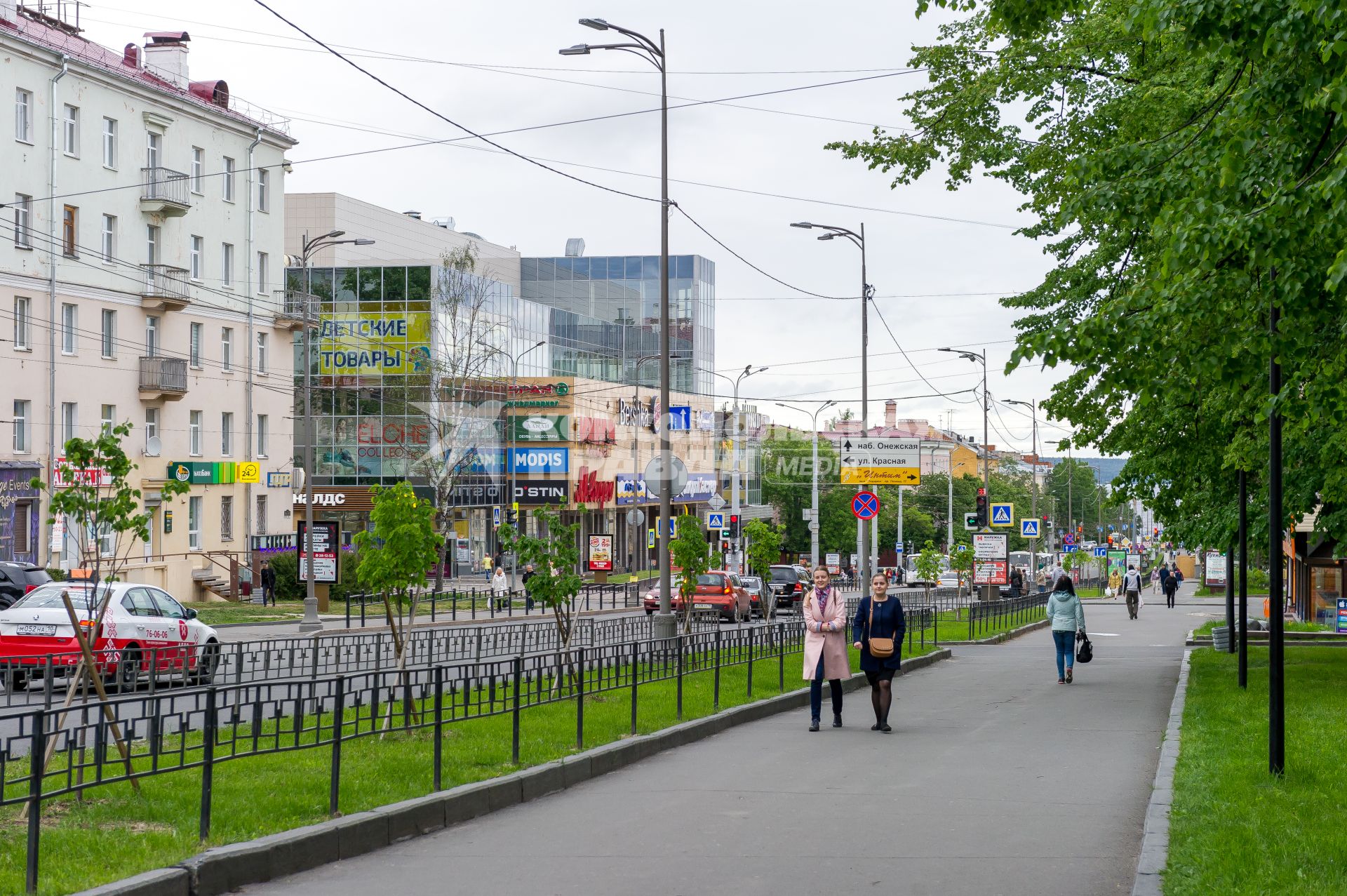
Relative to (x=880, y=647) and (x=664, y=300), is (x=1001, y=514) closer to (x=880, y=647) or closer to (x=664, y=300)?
(x=664, y=300)

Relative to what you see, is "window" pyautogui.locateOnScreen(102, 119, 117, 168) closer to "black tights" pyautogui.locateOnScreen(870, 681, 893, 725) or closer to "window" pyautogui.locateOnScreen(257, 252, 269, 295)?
"window" pyautogui.locateOnScreen(257, 252, 269, 295)

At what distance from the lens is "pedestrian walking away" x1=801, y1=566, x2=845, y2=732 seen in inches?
674

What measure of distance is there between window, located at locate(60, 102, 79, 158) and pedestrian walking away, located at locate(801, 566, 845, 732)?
121 feet

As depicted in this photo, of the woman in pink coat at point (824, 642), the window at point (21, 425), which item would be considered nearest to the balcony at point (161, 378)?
the window at point (21, 425)

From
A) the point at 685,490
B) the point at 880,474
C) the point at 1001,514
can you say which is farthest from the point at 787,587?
the point at 685,490

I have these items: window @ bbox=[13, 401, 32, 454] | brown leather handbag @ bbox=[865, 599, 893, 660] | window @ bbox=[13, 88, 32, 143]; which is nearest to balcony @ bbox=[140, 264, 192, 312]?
window @ bbox=[13, 88, 32, 143]

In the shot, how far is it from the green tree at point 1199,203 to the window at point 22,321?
32366 millimetres

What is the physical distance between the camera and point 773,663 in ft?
78.7

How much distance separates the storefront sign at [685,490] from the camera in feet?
297

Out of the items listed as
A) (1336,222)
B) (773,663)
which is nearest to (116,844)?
(1336,222)

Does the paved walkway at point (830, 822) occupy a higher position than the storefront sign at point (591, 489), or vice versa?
the storefront sign at point (591, 489)

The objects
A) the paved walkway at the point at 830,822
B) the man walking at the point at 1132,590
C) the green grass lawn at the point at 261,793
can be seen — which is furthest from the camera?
the man walking at the point at 1132,590

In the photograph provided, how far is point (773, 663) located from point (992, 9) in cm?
1382

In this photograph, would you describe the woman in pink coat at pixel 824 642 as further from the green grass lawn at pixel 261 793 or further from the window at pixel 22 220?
the window at pixel 22 220
